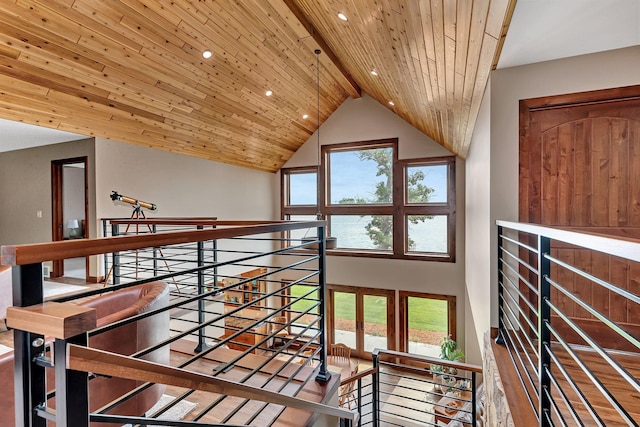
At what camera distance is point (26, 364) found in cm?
66

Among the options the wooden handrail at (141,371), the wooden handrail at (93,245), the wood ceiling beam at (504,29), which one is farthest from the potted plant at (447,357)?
the wooden handrail at (93,245)

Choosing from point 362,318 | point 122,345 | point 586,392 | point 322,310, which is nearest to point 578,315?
point 586,392

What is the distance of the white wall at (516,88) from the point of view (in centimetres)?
221

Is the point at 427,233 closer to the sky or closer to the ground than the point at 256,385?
closer to the sky

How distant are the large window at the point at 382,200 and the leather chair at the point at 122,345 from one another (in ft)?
19.5

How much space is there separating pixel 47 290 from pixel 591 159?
6.29 m

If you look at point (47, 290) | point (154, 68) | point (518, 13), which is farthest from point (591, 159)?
point (47, 290)

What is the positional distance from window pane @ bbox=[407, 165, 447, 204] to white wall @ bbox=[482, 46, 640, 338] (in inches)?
172

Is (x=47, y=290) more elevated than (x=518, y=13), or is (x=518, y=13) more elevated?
(x=518, y=13)

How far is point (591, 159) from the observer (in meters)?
2.32

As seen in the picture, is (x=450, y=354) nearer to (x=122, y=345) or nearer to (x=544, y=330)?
(x=544, y=330)

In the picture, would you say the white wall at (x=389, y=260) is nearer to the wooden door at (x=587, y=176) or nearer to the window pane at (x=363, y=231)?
the window pane at (x=363, y=231)

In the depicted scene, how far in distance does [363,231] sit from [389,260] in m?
0.93

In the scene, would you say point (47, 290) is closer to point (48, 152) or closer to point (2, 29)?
point (48, 152)
